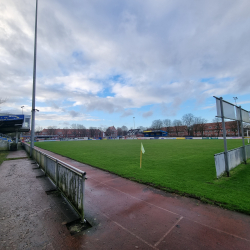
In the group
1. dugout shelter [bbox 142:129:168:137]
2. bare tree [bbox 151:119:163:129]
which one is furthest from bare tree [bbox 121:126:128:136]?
dugout shelter [bbox 142:129:168:137]

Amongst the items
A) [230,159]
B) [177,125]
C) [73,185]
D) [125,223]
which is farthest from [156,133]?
[125,223]

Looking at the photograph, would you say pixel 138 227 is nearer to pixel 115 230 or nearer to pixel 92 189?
pixel 115 230

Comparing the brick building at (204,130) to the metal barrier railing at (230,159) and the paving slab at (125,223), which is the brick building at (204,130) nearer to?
the metal barrier railing at (230,159)

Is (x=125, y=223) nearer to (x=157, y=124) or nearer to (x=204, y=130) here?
(x=204, y=130)

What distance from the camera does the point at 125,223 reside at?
352cm

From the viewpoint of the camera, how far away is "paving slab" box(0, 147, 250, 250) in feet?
9.37

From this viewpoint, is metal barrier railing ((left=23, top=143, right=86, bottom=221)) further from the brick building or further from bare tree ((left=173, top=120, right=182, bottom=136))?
bare tree ((left=173, top=120, right=182, bottom=136))

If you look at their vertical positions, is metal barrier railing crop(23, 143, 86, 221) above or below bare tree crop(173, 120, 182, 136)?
below

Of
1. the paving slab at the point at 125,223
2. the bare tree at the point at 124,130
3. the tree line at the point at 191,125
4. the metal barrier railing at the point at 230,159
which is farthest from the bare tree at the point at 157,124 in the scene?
the paving slab at the point at 125,223

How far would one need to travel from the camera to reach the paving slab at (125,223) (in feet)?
9.37

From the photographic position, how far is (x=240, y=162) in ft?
29.0

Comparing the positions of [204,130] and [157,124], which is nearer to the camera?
[204,130]

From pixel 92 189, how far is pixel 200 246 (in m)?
4.22

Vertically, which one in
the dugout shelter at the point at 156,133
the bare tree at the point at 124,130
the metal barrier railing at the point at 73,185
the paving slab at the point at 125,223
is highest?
the bare tree at the point at 124,130
